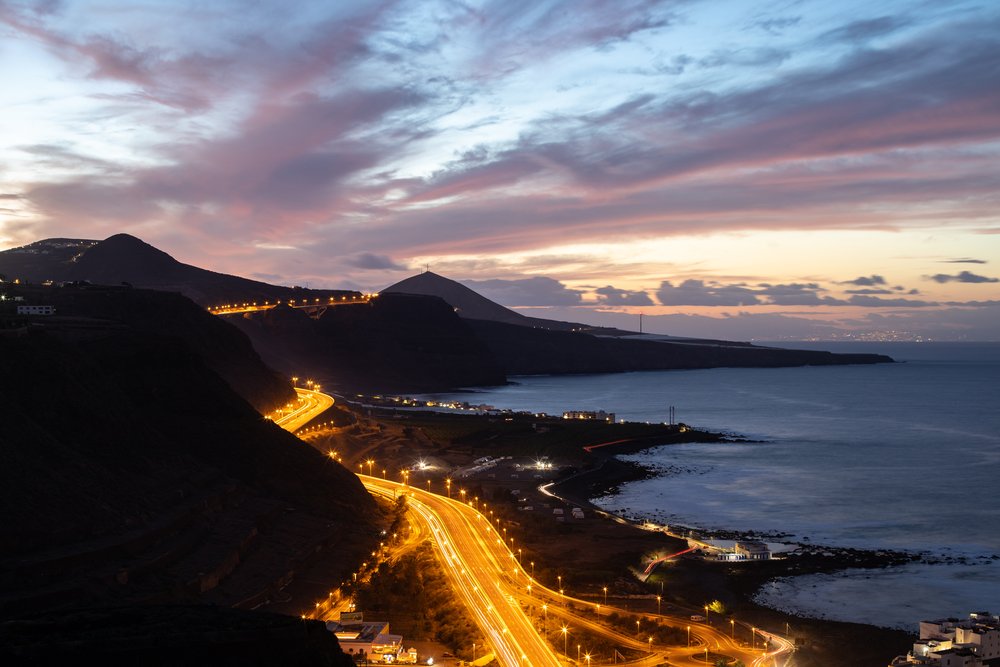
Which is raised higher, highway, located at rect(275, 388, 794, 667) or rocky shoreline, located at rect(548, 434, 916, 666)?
highway, located at rect(275, 388, 794, 667)

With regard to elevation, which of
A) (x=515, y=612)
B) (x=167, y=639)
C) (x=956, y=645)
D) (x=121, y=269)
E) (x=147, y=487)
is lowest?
(x=515, y=612)

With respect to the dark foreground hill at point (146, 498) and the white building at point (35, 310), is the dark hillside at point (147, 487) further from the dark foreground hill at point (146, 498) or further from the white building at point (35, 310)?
the white building at point (35, 310)

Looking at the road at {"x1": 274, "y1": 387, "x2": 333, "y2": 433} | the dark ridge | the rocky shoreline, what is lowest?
the rocky shoreline

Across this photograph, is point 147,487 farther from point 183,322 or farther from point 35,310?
point 183,322

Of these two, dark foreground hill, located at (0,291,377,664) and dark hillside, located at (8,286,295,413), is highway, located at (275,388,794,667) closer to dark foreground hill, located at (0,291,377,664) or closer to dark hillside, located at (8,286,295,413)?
dark foreground hill, located at (0,291,377,664)

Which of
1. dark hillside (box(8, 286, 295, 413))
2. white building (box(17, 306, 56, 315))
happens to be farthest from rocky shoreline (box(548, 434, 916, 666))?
white building (box(17, 306, 56, 315))

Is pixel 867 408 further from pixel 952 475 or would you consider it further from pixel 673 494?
pixel 673 494

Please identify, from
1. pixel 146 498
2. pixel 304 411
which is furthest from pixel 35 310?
pixel 146 498
